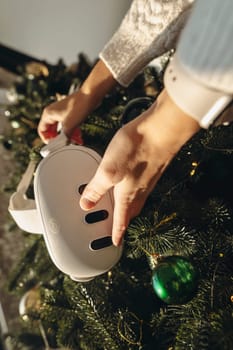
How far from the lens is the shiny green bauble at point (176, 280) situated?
0.47 meters

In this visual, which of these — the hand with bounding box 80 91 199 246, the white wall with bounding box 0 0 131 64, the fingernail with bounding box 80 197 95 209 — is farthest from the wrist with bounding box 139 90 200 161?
the white wall with bounding box 0 0 131 64

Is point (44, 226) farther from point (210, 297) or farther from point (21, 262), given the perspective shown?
point (21, 262)

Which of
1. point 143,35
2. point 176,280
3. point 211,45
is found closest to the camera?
point 211,45

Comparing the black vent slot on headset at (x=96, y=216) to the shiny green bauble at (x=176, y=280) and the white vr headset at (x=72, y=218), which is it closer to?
the white vr headset at (x=72, y=218)

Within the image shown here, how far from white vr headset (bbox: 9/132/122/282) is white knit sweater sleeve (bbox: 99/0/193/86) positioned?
15 centimetres

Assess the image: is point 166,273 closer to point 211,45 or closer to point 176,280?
point 176,280

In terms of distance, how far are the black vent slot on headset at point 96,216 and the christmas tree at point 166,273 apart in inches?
1.6

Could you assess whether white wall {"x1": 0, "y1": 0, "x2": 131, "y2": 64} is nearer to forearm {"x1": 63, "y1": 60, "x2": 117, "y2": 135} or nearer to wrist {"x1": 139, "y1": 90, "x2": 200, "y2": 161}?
forearm {"x1": 63, "y1": 60, "x2": 117, "y2": 135}

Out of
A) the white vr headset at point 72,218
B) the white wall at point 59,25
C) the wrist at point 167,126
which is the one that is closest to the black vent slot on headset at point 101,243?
the white vr headset at point 72,218

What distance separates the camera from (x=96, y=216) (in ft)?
1.77

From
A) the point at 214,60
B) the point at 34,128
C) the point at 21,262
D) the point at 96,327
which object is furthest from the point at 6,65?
the point at 214,60

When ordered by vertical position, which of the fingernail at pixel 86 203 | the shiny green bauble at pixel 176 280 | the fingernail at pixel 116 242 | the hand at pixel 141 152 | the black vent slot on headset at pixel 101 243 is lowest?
the black vent slot on headset at pixel 101 243

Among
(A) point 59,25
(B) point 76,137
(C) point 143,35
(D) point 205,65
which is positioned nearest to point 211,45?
(D) point 205,65

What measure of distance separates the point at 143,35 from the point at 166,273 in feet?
1.04
